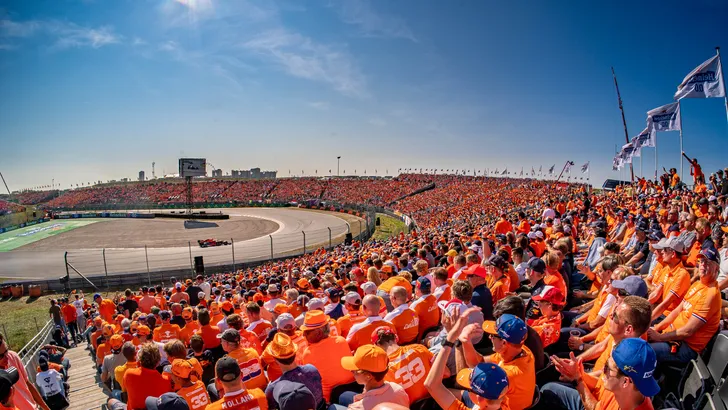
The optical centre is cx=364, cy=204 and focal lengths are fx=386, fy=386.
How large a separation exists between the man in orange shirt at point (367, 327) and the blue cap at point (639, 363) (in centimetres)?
229

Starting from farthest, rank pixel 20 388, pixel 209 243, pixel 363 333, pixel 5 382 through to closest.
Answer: pixel 209 243 → pixel 20 388 → pixel 363 333 → pixel 5 382

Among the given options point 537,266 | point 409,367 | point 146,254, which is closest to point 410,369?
point 409,367

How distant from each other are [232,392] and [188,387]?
93 centimetres

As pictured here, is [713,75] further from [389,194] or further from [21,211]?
[21,211]

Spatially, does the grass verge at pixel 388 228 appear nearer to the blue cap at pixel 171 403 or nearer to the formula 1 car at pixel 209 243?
the formula 1 car at pixel 209 243

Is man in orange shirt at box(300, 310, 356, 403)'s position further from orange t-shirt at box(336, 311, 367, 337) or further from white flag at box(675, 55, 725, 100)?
white flag at box(675, 55, 725, 100)

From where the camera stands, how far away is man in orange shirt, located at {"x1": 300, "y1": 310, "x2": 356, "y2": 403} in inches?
153

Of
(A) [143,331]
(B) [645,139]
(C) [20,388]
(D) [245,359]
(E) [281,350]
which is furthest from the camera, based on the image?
(B) [645,139]

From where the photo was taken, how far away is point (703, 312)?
3.87 meters

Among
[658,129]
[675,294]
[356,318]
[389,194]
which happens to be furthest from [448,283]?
[389,194]

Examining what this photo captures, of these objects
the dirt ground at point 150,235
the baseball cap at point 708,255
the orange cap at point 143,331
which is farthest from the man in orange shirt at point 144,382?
the dirt ground at point 150,235

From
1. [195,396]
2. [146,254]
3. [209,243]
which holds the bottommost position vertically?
[209,243]

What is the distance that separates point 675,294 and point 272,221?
51.7m

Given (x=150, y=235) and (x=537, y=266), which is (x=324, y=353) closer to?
(x=537, y=266)
